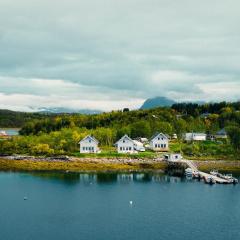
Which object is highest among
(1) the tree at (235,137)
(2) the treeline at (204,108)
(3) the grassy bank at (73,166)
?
(2) the treeline at (204,108)

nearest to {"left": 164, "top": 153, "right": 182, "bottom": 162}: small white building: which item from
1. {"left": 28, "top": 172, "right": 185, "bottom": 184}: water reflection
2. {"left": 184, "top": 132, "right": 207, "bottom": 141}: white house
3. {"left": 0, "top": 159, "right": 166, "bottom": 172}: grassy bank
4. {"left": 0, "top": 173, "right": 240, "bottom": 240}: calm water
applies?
{"left": 0, "top": 159, "right": 166, "bottom": 172}: grassy bank

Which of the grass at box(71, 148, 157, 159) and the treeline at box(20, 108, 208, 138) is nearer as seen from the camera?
the grass at box(71, 148, 157, 159)

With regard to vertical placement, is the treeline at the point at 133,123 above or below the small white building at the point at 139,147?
above

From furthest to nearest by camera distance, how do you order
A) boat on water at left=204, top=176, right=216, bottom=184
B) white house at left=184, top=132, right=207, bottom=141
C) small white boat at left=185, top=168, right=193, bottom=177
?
white house at left=184, top=132, right=207, bottom=141
small white boat at left=185, top=168, right=193, bottom=177
boat on water at left=204, top=176, right=216, bottom=184

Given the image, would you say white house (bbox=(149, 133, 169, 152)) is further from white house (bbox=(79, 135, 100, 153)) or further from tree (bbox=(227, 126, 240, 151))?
white house (bbox=(79, 135, 100, 153))

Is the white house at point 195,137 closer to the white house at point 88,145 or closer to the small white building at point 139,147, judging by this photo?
the small white building at point 139,147

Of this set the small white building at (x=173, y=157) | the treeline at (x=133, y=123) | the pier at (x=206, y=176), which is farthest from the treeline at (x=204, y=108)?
the pier at (x=206, y=176)

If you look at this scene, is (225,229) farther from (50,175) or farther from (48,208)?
(50,175)
